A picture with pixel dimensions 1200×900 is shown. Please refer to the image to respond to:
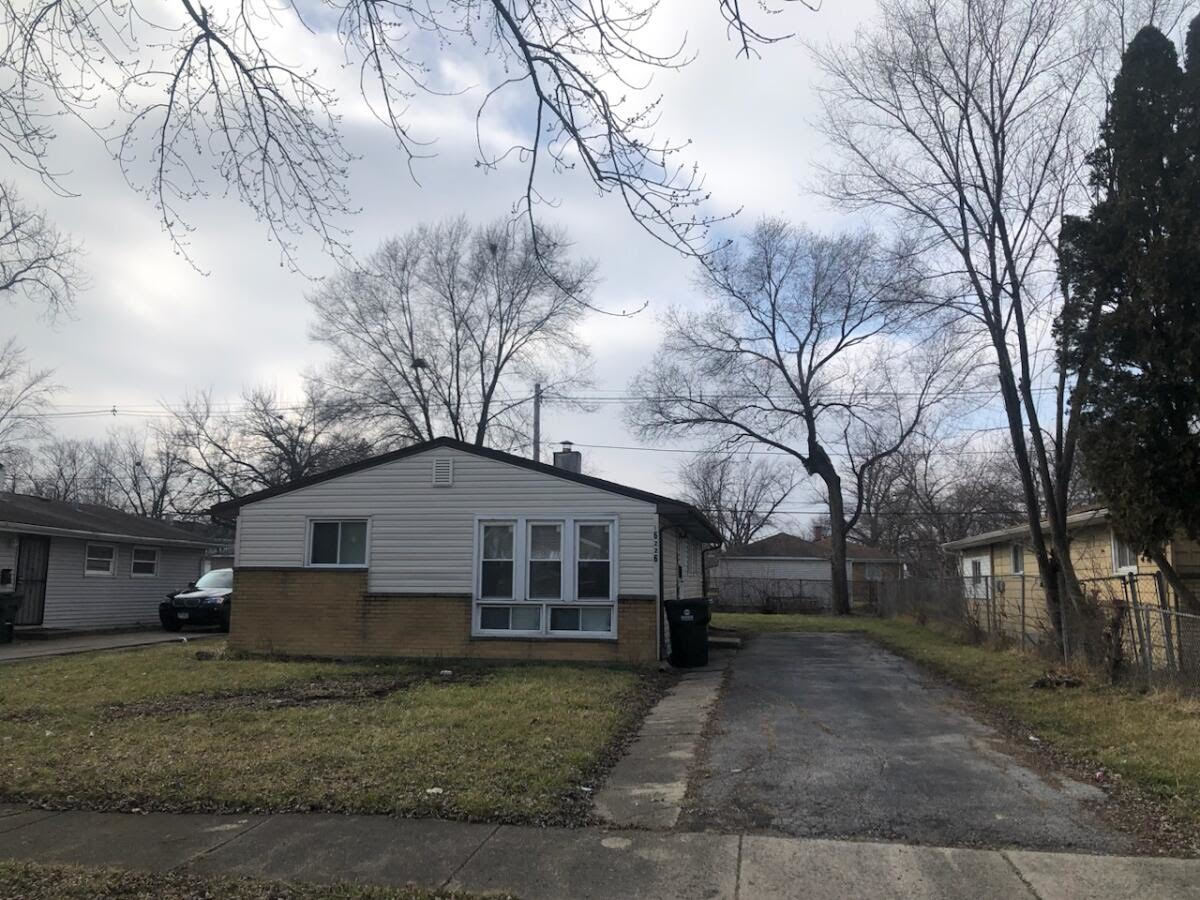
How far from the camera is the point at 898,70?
14555 millimetres

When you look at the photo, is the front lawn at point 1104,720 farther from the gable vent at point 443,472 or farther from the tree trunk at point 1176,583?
the gable vent at point 443,472

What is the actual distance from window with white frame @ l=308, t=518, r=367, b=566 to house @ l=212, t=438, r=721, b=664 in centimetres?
2

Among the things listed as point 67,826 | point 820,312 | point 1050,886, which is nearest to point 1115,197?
point 1050,886

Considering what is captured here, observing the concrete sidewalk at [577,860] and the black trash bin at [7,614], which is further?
the black trash bin at [7,614]

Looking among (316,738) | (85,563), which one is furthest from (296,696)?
(85,563)

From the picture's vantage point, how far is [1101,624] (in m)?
11.7

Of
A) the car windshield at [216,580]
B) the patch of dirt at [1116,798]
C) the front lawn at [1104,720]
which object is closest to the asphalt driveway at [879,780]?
the patch of dirt at [1116,798]

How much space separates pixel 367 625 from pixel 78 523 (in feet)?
38.6

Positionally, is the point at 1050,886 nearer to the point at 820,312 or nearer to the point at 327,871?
the point at 327,871

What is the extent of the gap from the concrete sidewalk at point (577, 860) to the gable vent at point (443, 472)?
9.32 metres

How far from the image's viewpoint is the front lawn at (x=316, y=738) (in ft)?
20.2

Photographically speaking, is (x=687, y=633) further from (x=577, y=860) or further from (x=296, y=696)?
(x=577, y=860)

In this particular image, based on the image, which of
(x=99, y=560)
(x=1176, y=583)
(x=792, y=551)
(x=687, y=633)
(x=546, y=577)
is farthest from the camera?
(x=792, y=551)

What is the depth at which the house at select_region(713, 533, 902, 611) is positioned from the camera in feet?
130
